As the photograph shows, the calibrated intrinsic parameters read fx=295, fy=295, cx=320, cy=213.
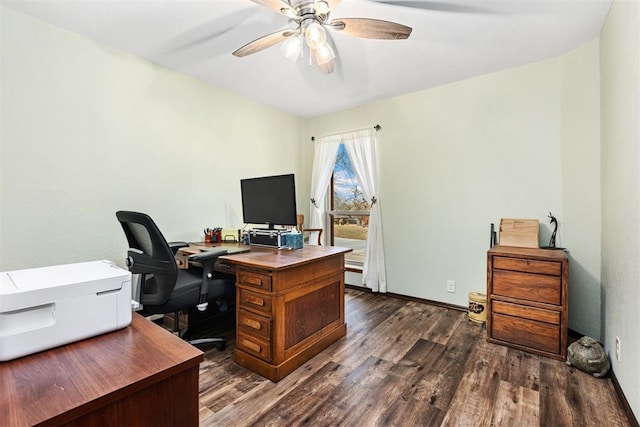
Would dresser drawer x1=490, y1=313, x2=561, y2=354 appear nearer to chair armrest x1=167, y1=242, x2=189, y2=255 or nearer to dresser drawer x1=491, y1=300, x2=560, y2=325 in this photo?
dresser drawer x1=491, y1=300, x2=560, y2=325

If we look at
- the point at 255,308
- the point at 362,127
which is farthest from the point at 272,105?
the point at 255,308

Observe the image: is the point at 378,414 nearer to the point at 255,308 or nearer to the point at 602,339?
the point at 255,308

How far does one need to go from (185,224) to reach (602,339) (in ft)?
12.1

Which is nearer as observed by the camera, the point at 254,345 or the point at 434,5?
the point at 434,5

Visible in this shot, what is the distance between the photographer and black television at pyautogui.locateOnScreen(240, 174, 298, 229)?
246 cm

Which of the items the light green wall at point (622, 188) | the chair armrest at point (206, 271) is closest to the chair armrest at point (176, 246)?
the chair armrest at point (206, 271)

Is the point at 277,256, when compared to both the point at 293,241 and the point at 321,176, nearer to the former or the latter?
the point at 293,241

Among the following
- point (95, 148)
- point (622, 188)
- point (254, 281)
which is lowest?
point (254, 281)

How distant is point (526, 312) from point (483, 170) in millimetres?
1391

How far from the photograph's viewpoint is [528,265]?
88.8 inches

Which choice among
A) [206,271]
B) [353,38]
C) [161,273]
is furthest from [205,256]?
[353,38]

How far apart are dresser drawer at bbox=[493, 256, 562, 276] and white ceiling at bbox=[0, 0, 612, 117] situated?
5.66ft

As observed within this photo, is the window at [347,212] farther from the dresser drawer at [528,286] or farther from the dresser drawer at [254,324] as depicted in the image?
the dresser drawer at [254,324]

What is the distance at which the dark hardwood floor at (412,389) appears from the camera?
1.58 metres
